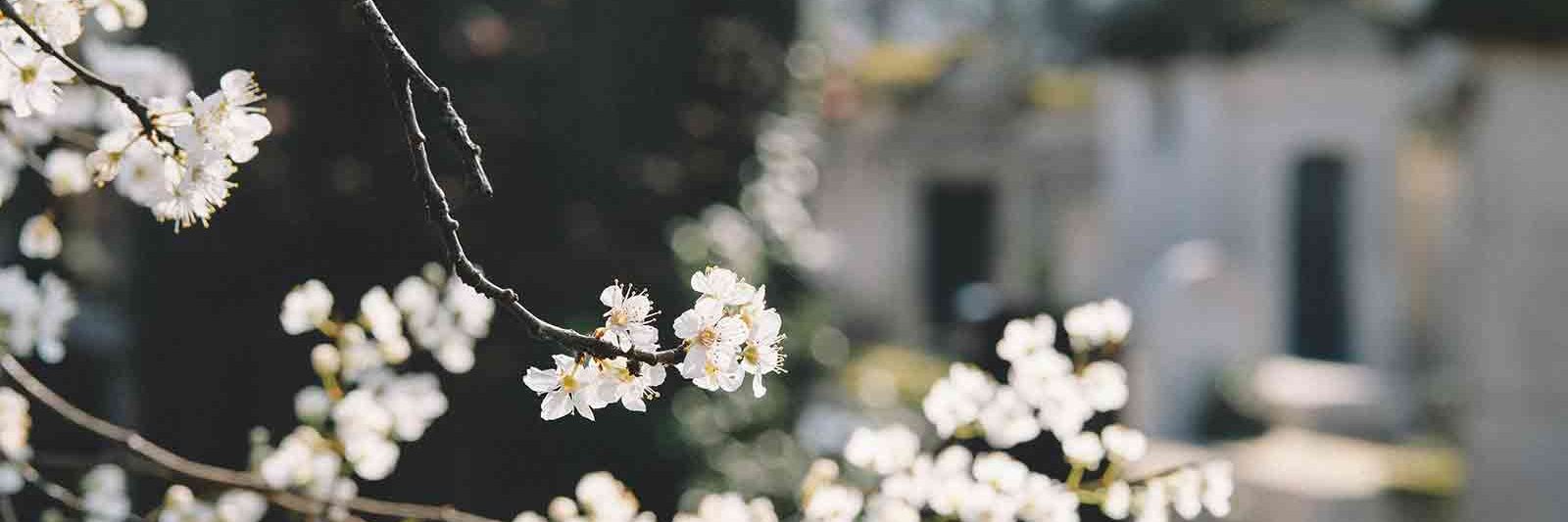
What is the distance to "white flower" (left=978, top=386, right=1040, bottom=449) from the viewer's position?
1.93 meters

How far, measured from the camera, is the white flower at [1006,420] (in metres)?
1.93

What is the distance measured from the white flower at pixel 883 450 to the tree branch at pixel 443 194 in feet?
2.73

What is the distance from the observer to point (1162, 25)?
1179 cm

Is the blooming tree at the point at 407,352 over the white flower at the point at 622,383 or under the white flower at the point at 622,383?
over

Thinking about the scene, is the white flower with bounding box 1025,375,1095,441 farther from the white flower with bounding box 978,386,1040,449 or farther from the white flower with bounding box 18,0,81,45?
the white flower with bounding box 18,0,81,45

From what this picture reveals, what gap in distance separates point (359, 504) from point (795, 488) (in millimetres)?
3458

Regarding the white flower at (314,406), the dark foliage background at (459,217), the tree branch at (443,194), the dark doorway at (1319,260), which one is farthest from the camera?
the dark doorway at (1319,260)

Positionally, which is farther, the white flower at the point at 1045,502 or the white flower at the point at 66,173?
the white flower at the point at 66,173

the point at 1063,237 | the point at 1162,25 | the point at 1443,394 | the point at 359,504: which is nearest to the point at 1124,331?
the point at 359,504

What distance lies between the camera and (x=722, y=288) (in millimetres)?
1209

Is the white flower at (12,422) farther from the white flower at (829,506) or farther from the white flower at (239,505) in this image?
the white flower at (829,506)

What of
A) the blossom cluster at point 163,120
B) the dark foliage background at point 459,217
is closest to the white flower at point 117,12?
the blossom cluster at point 163,120

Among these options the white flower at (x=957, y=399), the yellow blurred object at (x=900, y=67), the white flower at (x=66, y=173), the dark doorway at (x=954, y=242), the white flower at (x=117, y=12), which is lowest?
the white flower at (x=957, y=399)

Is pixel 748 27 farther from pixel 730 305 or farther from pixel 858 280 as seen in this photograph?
pixel 858 280
